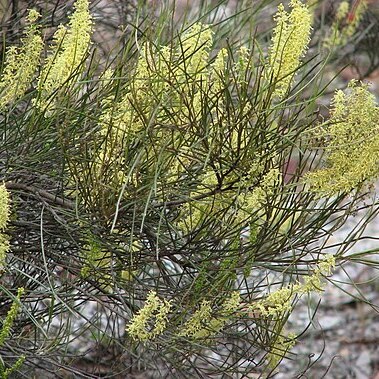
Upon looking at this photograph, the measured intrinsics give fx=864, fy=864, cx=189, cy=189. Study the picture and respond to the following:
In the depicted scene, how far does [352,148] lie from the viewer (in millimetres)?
2066

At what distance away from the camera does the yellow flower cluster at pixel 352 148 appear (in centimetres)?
199

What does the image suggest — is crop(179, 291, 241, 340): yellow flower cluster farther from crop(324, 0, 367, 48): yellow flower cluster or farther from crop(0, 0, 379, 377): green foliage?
crop(324, 0, 367, 48): yellow flower cluster

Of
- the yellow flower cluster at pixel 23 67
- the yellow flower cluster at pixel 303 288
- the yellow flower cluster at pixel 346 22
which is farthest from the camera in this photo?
the yellow flower cluster at pixel 346 22

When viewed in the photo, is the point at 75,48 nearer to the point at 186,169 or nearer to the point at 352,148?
the point at 186,169

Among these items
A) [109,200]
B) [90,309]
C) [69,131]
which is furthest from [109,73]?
[90,309]

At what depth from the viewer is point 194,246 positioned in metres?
2.38

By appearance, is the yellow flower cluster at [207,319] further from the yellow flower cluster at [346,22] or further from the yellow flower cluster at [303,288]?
the yellow flower cluster at [346,22]

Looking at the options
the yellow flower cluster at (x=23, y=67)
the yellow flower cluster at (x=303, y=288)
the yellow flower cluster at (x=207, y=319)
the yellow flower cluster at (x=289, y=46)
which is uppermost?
the yellow flower cluster at (x=289, y=46)

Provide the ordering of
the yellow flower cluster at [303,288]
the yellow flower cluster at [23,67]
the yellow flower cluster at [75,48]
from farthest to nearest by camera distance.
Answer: the yellow flower cluster at [23,67]
the yellow flower cluster at [75,48]
the yellow flower cluster at [303,288]

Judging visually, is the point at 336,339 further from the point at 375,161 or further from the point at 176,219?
the point at 375,161

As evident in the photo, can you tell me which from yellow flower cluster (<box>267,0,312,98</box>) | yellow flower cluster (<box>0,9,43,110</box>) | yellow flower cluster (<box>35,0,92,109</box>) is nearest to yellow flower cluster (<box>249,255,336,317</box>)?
yellow flower cluster (<box>267,0,312,98</box>)

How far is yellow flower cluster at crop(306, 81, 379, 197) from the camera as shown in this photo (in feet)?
6.53

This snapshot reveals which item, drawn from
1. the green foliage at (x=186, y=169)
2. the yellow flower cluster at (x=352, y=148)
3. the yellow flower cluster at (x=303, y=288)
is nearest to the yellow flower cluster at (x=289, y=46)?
the green foliage at (x=186, y=169)

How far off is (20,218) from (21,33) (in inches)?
30.2
